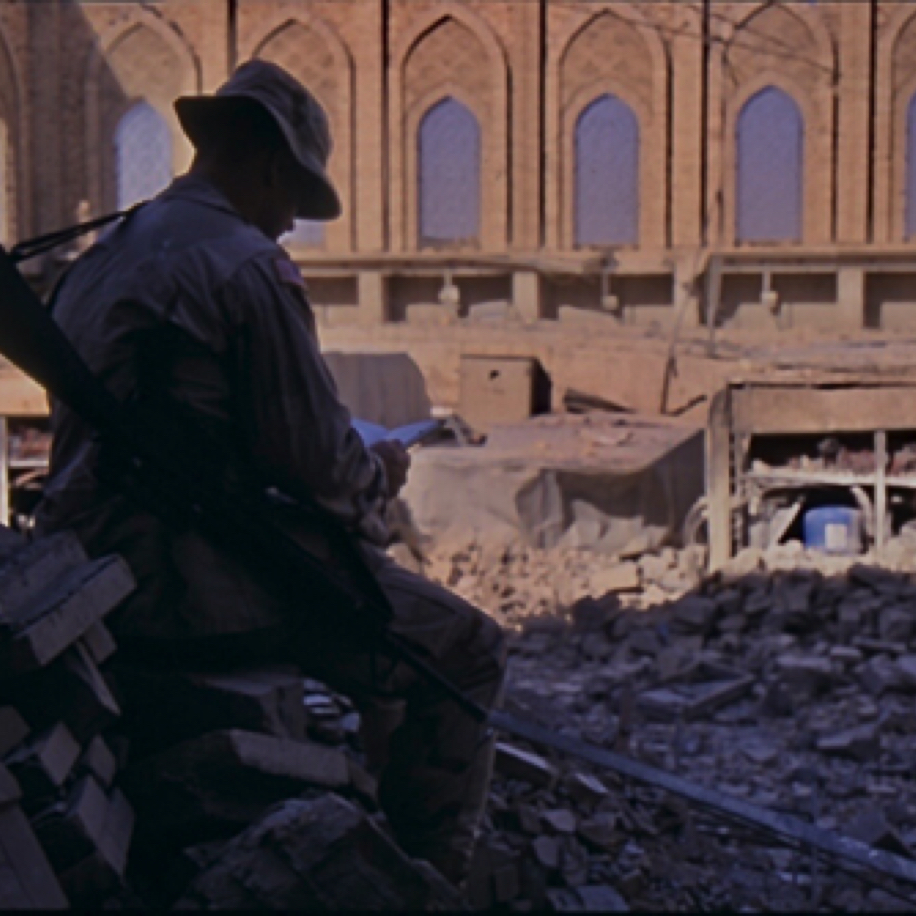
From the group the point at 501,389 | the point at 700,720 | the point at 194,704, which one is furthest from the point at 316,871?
the point at 501,389

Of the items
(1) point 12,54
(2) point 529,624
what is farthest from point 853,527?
(1) point 12,54

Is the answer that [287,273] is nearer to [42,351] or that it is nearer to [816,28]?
[42,351]

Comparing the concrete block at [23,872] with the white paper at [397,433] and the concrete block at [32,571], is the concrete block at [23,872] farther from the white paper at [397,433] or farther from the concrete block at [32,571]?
the white paper at [397,433]

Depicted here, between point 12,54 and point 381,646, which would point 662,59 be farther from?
point 381,646

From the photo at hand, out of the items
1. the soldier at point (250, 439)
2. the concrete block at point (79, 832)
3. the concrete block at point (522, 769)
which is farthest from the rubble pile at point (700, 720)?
the concrete block at point (79, 832)

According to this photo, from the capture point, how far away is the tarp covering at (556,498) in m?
12.4

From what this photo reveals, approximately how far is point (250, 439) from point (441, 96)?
19901 mm

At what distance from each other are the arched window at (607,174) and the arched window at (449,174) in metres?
1.43

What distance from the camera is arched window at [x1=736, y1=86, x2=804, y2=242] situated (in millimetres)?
21188

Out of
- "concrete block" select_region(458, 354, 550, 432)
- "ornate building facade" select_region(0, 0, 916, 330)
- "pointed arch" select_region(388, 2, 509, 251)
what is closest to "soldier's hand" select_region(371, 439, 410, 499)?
"concrete block" select_region(458, 354, 550, 432)

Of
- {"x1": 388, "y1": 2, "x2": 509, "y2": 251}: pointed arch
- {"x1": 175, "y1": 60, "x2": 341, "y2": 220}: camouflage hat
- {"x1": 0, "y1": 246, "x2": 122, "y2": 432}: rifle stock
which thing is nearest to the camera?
{"x1": 0, "y1": 246, "x2": 122, "y2": 432}: rifle stock

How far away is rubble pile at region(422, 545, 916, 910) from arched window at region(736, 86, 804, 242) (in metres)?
10.3

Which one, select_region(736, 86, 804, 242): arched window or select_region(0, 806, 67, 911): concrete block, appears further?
select_region(736, 86, 804, 242): arched window

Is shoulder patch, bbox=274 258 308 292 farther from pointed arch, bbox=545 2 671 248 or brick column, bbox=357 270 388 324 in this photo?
pointed arch, bbox=545 2 671 248
